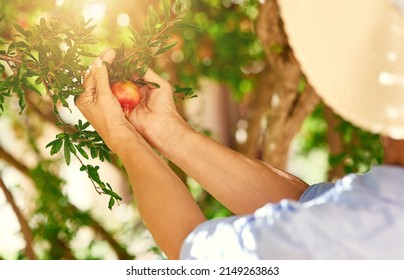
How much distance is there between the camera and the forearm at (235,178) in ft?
6.27

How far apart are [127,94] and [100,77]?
0.29ft

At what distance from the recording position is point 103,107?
1.93 m

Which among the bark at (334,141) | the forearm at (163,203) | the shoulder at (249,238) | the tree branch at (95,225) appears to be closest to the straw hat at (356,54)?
the shoulder at (249,238)

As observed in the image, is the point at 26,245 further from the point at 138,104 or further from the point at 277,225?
the point at 277,225

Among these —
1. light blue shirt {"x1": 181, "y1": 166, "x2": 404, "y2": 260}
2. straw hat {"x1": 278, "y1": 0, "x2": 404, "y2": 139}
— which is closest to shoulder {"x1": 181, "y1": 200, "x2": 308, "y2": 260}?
light blue shirt {"x1": 181, "y1": 166, "x2": 404, "y2": 260}

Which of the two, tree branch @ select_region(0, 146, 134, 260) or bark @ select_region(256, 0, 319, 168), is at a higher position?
bark @ select_region(256, 0, 319, 168)

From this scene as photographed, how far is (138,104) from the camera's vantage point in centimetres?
205

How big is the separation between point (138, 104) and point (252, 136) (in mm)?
2451

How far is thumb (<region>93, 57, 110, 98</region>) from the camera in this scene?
6.38 feet

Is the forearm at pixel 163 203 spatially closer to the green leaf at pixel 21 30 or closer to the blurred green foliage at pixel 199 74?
the green leaf at pixel 21 30

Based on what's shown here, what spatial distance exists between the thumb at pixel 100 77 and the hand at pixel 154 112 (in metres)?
0.13

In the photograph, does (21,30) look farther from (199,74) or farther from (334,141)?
(334,141)

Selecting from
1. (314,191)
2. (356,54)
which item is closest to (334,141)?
(314,191)

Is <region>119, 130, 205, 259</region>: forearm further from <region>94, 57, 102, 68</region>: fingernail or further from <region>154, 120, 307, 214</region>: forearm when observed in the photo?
<region>94, 57, 102, 68</region>: fingernail
